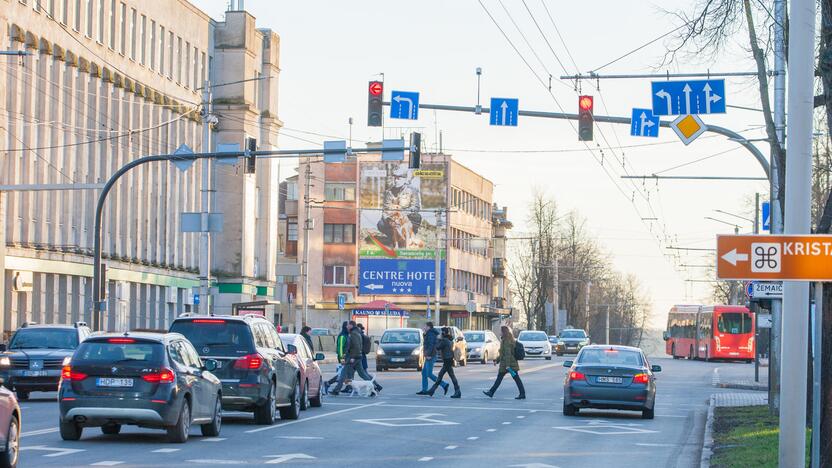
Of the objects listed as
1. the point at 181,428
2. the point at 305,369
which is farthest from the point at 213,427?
the point at 305,369

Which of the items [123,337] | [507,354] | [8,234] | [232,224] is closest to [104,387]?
[123,337]

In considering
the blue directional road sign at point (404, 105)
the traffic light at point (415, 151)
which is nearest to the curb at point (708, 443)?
the blue directional road sign at point (404, 105)

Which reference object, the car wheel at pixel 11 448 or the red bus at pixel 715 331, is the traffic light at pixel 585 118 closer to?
the car wheel at pixel 11 448

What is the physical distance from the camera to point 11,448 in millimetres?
15062

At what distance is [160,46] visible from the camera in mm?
67750

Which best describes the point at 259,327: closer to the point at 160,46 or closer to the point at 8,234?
the point at 8,234

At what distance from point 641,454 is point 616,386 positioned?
25.4 ft

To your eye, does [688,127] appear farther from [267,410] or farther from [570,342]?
[570,342]

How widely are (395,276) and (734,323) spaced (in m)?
27.7

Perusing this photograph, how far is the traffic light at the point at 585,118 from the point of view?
2841 centimetres

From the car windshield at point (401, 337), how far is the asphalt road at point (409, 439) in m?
20.9

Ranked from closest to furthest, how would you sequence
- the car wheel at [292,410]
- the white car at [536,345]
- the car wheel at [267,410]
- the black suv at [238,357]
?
the black suv at [238,357] → the car wheel at [267,410] → the car wheel at [292,410] → the white car at [536,345]

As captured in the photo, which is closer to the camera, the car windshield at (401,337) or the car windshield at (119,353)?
the car windshield at (119,353)

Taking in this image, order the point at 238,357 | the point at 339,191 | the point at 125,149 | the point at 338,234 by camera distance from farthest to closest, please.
Answer: the point at 338,234
the point at 339,191
the point at 125,149
the point at 238,357
